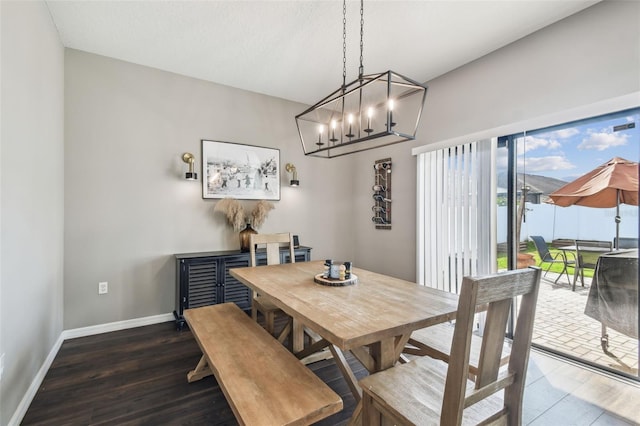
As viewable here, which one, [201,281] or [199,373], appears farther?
[201,281]

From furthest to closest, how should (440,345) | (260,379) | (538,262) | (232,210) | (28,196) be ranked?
(232,210)
(538,262)
(28,196)
(440,345)
(260,379)

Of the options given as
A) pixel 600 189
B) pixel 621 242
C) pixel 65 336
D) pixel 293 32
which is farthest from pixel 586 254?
pixel 65 336

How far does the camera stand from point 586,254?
2.35 metres

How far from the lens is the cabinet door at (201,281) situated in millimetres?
3119

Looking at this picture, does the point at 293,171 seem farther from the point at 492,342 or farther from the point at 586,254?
the point at 492,342

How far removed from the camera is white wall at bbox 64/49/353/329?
294cm

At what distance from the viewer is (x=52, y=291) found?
2484 millimetres

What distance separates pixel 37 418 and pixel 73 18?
9.88 feet

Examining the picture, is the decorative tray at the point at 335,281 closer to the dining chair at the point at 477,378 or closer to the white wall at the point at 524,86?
the dining chair at the point at 477,378

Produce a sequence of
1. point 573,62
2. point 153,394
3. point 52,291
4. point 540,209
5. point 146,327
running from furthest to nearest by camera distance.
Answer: point 146,327 < point 540,209 < point 52,291 < point 573,62 < point 153,394

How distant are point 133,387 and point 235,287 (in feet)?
4.59

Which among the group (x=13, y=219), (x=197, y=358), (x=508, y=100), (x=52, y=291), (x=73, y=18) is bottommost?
(x=197, y=358)

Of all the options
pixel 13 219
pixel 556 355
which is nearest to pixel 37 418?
Result: pixel 13 219

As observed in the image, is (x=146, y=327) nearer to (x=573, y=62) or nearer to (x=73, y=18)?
(x=73, y=18)
